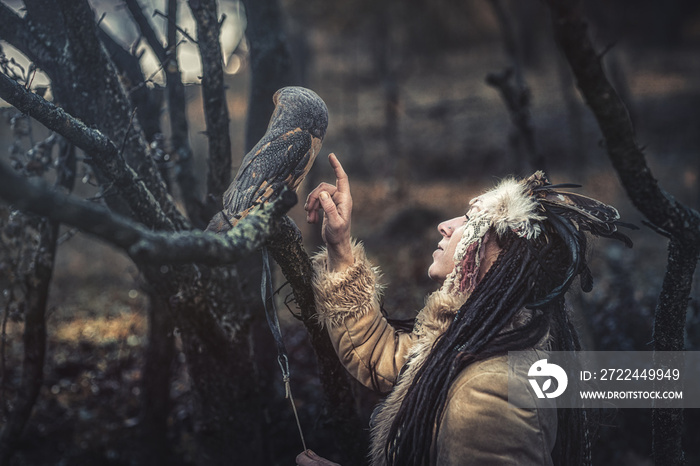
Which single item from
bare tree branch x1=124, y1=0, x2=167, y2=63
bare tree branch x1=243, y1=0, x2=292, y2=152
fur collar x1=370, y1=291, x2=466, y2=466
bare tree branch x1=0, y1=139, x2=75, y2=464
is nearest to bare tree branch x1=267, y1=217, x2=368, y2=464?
fur collar x1=370, y1=291, x2=466, y2=466

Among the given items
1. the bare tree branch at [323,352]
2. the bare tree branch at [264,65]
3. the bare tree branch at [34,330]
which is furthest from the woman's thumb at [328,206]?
the bare tree branch at [34,330]

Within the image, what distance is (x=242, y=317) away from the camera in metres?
2.90

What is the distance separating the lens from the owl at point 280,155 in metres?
2.17

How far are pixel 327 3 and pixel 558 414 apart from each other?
1109 cm

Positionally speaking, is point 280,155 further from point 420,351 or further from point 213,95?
point 420,351

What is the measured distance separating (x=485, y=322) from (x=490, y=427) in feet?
1.16

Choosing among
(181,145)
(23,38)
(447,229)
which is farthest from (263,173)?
(181,145)

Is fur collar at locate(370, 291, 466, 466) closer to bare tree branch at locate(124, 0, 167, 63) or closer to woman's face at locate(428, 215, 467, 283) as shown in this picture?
woman's face at locate(428, 215, 467, 283)

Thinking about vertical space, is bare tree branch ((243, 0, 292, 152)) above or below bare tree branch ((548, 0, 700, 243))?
above

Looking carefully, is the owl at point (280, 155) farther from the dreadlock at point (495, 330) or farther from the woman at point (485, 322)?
the dreadlock at point (495, 330)

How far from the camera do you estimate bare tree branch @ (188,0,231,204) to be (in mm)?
2719

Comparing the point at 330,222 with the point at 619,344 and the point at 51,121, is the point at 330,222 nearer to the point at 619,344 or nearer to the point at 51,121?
the point at 51,121

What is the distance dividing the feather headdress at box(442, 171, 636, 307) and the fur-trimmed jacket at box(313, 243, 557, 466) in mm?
167

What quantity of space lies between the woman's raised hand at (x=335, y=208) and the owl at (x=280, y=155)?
25cm
